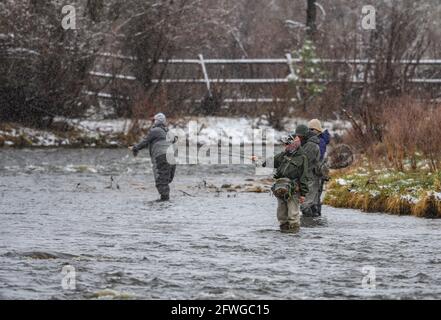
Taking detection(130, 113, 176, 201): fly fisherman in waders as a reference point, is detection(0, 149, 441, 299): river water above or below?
below

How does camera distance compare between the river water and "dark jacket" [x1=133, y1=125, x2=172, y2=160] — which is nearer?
the river water

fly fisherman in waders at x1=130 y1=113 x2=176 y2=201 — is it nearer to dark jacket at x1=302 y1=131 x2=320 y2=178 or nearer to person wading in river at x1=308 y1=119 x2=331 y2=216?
person wading in river at x1=308 y1=119 x2=331 y2=216

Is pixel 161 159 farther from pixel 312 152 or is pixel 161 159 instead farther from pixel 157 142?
pixel 312 152

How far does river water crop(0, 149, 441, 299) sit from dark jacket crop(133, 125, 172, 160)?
3.18ft

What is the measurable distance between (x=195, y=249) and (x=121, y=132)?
1818cm

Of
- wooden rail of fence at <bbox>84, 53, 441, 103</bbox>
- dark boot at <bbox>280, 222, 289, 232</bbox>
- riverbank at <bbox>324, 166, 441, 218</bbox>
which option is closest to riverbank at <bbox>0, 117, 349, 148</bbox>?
wooden rail of fence at <bbox>84, 53, 441, 103</bbox>

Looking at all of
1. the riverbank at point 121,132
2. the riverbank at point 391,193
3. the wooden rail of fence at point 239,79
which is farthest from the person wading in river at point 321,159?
the wooden rail of fence at point 239,79

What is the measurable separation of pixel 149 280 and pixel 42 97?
783 inches

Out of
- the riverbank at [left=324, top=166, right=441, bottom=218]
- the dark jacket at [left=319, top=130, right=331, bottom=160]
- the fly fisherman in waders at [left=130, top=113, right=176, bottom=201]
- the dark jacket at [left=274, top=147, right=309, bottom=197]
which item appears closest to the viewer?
the dark jacket at [left=274, top=147, right=309, bottom=197]

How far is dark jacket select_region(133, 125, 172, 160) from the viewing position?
1997 centimetres

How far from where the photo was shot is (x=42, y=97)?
31203 mm

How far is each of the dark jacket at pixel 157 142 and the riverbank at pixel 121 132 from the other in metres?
10.9

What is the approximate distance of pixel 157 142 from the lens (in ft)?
65.8
